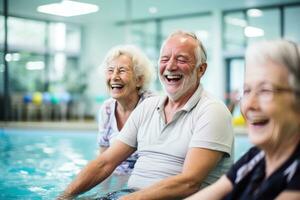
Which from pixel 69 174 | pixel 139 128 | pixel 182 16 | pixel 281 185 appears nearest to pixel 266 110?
pixel 281 185

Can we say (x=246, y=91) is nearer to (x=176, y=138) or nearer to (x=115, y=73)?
(x=176, y=138)

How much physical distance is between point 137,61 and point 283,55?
77.9 inches

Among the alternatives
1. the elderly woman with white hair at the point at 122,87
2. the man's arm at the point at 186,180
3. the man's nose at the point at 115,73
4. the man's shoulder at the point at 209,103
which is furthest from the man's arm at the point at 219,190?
the man's nose at the point at 115,73

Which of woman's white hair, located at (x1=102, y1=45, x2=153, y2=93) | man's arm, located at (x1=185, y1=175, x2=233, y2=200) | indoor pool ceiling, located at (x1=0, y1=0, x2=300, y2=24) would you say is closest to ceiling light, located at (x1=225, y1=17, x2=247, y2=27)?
indoor pool ceiling, located at (x1=0, y1=0, x2=300, y2=24)

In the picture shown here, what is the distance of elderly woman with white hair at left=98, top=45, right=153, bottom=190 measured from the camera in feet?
9.78

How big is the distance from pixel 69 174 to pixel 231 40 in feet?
30.4

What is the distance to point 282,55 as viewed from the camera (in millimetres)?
1144

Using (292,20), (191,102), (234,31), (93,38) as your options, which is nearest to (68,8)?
(93,38)

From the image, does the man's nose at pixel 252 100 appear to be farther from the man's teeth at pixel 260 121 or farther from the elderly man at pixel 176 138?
the elderly man at pixel 176 138

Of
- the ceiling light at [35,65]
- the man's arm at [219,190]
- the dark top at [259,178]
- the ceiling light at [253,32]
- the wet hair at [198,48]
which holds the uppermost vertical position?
the ceiling light at [253,32]

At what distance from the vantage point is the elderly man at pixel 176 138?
193 cm

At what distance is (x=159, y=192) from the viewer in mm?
1883

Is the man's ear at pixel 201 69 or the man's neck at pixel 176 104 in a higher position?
the man's ear at pixel 201 69

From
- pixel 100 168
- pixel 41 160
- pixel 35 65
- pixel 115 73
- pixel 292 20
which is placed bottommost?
pixel 41 160
